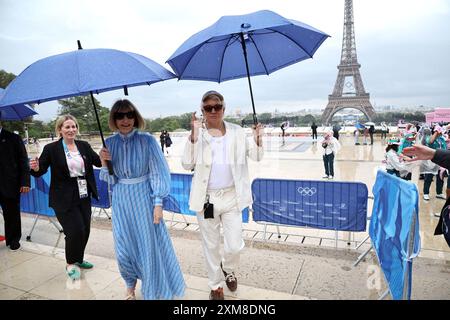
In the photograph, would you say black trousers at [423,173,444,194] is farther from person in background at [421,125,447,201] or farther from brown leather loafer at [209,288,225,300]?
brown leather loafer at [209,288,225,300]

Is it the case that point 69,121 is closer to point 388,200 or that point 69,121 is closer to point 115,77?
point 115,77

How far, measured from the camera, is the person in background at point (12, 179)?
383 centimetres

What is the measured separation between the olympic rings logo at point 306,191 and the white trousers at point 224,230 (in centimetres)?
171

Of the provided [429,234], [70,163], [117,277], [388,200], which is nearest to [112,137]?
[70,163]

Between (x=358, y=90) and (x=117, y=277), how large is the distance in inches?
2104

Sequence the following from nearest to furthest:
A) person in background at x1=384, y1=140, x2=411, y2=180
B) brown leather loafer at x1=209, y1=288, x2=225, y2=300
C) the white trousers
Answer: the white trousers, brown leather loafer at x1=209, y1=288, x2=225, y2=300, person in background at x1=384, y1=140, x2=411, y2=180

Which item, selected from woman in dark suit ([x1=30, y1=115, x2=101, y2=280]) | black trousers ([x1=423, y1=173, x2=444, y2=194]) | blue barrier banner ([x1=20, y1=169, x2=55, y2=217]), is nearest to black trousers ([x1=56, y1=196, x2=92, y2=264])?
woman in dark suit ([x1=30, y1=115, x2=101, y2=280])

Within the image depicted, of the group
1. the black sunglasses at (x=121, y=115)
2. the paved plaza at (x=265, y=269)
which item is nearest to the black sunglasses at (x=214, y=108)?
the black sunglasses at (x=121, y=115)

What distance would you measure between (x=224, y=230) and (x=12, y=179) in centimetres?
303

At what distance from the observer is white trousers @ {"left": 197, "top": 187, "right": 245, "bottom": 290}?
2.57m

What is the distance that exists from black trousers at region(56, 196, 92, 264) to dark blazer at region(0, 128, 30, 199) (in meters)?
1.29

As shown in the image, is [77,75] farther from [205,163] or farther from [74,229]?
[74,229]

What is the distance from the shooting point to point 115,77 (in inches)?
84.2

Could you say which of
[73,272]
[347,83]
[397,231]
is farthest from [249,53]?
[347,83]
